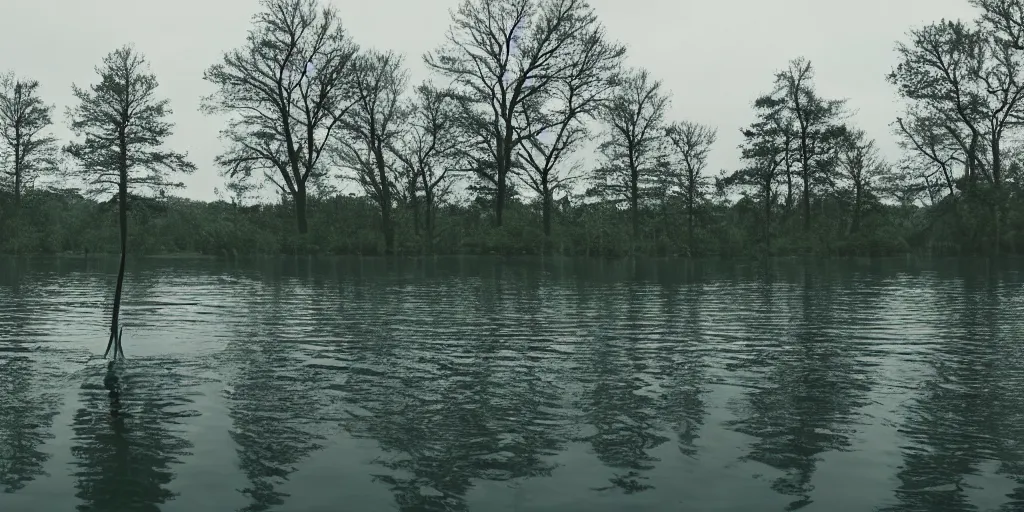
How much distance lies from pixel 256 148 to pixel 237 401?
46.6 metres

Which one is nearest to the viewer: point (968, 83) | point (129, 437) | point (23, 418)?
point (129, 437)

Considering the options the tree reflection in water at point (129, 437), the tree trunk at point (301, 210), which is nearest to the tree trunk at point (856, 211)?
the tree trunk at point (301, 210)

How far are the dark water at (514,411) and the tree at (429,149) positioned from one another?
4022cm

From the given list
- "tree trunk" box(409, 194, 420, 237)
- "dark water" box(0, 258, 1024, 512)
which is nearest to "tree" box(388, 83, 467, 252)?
"tree trunk" box(409, 194, 420, 237)

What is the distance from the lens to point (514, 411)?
8719 mm

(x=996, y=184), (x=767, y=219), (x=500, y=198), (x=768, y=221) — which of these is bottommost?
(x=768, y=221)

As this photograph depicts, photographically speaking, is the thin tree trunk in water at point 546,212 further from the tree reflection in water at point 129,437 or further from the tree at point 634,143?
the tree reflection in water at point 129,437

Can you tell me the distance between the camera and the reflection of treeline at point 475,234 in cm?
5384

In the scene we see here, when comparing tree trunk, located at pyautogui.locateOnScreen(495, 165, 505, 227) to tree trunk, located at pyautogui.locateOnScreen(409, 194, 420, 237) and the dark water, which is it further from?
the dark water

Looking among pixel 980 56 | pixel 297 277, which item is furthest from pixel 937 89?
pixel 297 277

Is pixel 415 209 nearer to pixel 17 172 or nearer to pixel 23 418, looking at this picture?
pixel 17 172

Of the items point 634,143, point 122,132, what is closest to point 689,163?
point 634,143

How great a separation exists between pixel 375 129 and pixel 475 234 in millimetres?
10648

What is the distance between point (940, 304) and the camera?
20609mm
